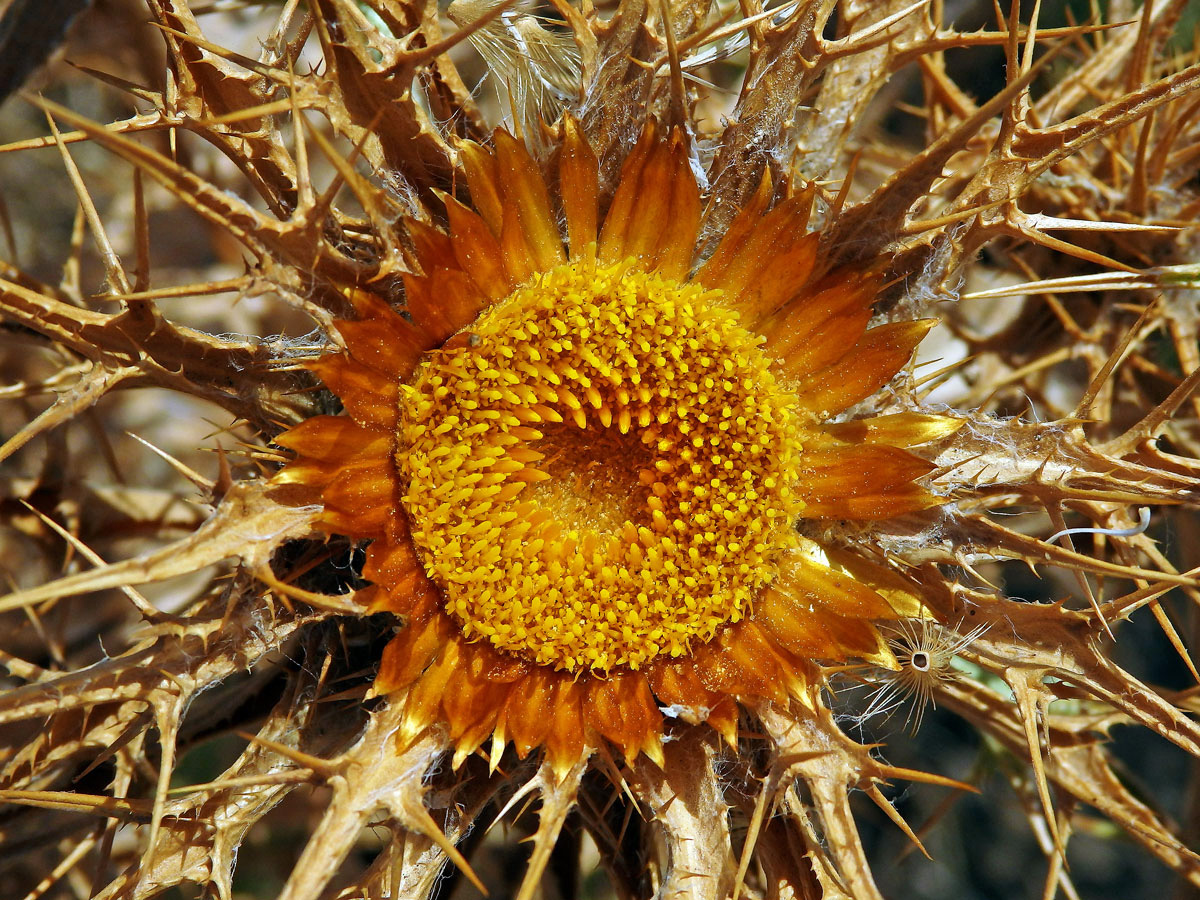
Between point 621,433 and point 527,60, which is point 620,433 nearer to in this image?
point 621,433

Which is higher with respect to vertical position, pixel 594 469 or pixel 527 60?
pixel 527 60

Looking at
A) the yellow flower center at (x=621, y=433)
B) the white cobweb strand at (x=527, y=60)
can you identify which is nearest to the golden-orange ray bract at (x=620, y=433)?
the yellow flower center at (x=621, y=433)

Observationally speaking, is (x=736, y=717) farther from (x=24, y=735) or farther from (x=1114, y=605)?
(x=24, y=735)

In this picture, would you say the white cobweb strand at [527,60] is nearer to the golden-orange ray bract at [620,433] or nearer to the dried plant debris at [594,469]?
the dried plant debris at [594,469]

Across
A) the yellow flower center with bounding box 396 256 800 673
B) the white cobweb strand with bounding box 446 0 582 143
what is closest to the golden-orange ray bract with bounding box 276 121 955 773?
the yellow flower center with bounding box 396 256 800 673

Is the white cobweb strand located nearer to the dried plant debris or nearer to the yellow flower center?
the dried plant debris

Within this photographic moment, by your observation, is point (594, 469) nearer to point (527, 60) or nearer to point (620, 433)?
point (620, 433)

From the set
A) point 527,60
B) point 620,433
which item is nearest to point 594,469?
point 620,433

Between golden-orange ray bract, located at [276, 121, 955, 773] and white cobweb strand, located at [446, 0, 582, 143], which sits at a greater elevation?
white cobweb strand, located at [446, 0, 582, 143]

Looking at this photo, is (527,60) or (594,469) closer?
(527,60)
